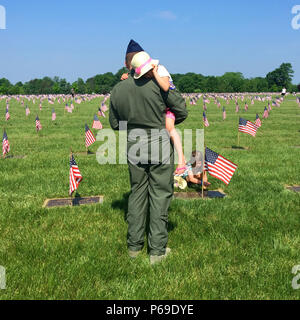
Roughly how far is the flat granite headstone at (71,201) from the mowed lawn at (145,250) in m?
0.15

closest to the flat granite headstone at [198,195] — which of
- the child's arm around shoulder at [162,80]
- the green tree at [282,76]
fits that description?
the child's arm around shoulder at [162,80]

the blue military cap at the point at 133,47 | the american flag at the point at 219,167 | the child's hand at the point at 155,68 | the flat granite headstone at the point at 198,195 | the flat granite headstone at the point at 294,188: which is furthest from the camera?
the flat granite headstone at the point at 294,188

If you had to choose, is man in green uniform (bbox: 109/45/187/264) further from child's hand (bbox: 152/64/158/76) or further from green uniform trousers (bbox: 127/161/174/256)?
child's hand (bbox: 152/64/158/76)

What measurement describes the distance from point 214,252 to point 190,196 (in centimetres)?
237

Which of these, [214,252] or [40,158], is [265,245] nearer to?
[214,252]

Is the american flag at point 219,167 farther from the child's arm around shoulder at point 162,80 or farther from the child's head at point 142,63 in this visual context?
the child's head at point 142,63

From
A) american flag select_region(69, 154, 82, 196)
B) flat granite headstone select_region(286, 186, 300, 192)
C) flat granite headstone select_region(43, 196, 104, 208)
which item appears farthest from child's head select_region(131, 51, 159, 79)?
flat granite headstone select_region(286, 186, 300, 192)

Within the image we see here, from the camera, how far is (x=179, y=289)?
321 centimetres

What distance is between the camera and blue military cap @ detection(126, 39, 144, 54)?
3616 millimetres

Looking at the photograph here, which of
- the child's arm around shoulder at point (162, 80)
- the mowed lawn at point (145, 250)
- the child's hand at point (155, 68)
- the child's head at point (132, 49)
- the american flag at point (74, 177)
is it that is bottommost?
the mowed lawn at point (145, 250)

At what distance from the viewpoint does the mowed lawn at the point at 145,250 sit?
3.25 metres

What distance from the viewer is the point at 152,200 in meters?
3.75

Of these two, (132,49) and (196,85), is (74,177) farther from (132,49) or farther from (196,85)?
(196,85)
